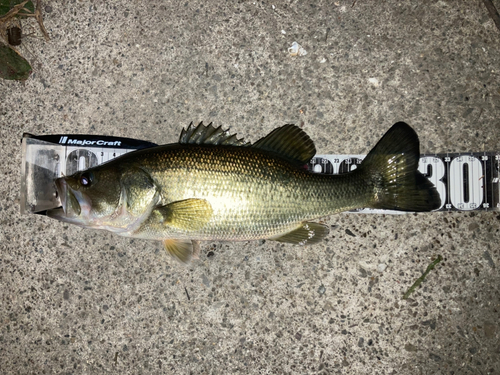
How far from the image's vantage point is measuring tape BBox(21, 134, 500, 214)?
8.38 ft

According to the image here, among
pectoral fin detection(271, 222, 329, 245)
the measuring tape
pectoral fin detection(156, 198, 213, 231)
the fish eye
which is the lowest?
pectoral fin detection(271, 222, 329, 245)

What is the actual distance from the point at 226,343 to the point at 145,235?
108cm

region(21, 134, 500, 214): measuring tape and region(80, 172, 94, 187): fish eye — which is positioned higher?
region(21, 134, 500, 214): measuring tape

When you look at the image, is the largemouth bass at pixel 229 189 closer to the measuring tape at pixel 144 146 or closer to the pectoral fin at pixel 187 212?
the pectoral fin at pixel 187 212

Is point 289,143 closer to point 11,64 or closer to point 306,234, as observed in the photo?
point 306,234

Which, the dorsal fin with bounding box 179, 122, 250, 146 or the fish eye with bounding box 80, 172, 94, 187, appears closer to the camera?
the fish eye with bounding box 80, 172, 94, 187

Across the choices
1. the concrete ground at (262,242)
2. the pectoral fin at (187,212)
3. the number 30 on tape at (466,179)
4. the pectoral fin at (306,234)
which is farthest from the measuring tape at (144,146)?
the pectoral fin at (187,212)

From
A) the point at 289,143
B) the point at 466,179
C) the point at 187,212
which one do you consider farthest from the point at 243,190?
the point at 466,179

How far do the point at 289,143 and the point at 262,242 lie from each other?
81 cm

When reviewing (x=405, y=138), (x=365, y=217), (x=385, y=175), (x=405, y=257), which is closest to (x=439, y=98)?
(x=405, y=138)

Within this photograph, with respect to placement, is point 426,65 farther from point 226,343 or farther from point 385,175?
point 226,343

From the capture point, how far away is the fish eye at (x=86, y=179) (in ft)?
7.23

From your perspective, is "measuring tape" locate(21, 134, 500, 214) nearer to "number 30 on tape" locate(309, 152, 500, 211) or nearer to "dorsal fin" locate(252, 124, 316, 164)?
"number 30 on tape" locate(309, 152, 500, 211)

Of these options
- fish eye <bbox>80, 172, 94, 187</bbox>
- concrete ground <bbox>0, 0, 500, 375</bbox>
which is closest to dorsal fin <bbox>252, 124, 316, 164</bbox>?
concrete ground <bbox>0, 0, 500, 375</bbox>
